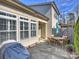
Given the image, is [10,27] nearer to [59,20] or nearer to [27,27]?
[27,27]

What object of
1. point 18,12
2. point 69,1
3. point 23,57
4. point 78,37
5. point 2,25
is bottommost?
point 23,57

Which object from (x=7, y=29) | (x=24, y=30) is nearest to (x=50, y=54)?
(x=7, y=29)

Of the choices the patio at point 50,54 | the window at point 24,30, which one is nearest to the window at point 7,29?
the window at point 24,30

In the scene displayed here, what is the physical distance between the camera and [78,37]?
27.3ft

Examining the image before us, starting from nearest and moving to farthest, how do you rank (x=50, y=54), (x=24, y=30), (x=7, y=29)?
(x=7, y=29), (x=50, y=54), (x=24, y=30)

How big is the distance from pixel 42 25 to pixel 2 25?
53.1 feet

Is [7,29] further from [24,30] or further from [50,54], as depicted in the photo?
[24,30]

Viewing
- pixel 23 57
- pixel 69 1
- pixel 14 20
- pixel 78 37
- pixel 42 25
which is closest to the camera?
pixel 23 57

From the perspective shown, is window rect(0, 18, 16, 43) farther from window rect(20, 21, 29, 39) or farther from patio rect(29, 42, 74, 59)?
patio rect(29, 42, 74, 59)

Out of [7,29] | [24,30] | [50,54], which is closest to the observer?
[7,29]

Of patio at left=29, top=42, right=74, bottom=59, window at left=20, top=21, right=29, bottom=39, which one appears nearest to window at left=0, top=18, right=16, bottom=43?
window at left=20, top=21, right=29, bottom=39

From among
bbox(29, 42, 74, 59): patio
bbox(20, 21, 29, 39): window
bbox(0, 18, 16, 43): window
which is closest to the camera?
bbox(0, 18, 16, 43): window

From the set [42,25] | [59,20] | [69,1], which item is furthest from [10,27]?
[59,20]

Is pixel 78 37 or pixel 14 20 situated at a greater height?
pixel 14 20
